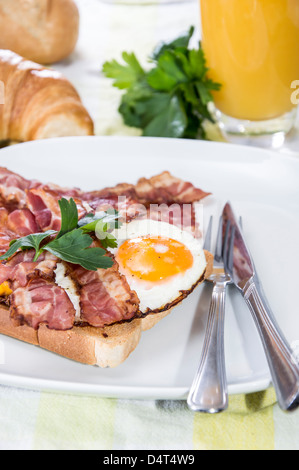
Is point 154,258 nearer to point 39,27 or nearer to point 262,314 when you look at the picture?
point 262,314

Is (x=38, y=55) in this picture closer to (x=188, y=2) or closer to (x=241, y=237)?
(x=188, y=2)

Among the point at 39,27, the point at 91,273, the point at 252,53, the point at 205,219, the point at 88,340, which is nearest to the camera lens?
the point at 88,340

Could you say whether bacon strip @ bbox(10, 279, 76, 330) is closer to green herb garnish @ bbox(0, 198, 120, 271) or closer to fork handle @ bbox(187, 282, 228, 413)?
green herb garnish @ bbox(0, 198, 120, 271)

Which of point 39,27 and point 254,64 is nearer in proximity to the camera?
point 254,64

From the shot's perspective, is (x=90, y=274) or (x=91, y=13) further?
(x=91, y=13)

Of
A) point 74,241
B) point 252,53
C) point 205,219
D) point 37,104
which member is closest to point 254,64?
point 252,53
